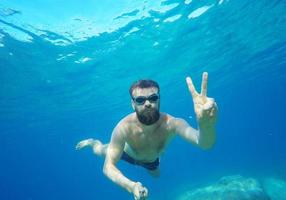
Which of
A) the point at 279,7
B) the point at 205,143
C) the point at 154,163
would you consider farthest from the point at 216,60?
the point at 205,143

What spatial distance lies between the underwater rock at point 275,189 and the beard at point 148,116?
65.5ft

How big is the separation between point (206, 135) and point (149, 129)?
183 cm

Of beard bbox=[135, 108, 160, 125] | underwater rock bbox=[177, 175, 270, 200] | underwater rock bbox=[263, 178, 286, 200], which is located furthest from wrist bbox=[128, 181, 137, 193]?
underwater rock bbox=[263, 178, 286, 200]

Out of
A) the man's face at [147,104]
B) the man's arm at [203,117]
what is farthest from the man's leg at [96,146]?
the man's arm at [203,117]

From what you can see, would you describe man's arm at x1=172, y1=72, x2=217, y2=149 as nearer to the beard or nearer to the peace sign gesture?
the peace sign gesture

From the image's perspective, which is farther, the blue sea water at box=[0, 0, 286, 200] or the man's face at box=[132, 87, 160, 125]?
the blue sea water at box=[0, 0, 286, 200]

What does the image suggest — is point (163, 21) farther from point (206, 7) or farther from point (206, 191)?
point (206, 191)

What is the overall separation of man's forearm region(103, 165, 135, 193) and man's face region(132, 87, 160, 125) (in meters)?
1.27

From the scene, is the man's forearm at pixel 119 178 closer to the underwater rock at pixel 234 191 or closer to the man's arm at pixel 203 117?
the man's arm at pixel 203 117

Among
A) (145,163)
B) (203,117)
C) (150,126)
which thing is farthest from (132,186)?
(145,163)

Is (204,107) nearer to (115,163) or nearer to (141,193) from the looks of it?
(141,193)

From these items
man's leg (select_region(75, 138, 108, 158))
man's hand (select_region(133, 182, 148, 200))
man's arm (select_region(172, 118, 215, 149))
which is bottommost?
man's hand (select_region(133, 182, 148, 200))

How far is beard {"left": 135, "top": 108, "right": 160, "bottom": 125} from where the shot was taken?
6605 millimetres

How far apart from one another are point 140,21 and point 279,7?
38.4 ft
